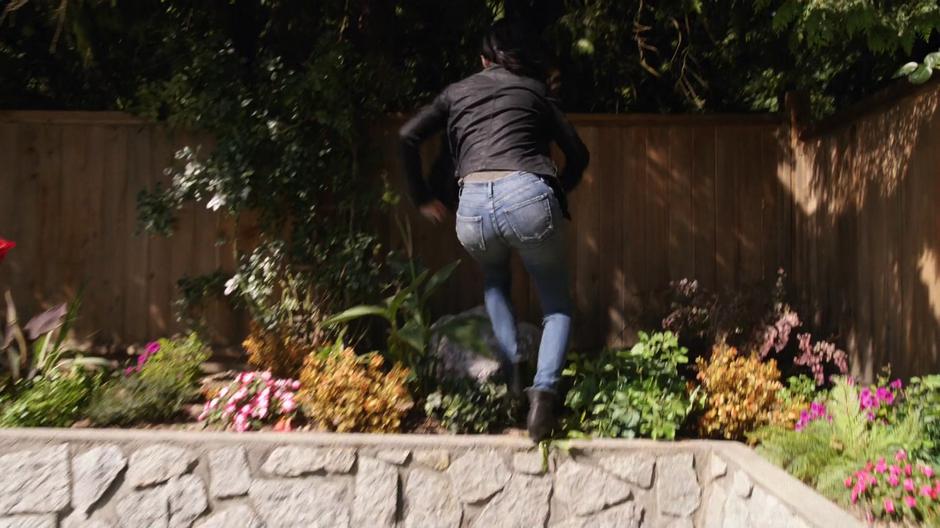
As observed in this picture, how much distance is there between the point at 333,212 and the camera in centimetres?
456

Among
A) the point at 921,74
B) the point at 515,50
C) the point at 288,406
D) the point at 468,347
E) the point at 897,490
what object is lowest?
the point at 897,490

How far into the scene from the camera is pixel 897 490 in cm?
247

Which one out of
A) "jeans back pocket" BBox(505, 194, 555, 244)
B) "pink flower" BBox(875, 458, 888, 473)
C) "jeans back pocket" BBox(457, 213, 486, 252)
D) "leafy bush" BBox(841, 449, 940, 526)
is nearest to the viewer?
"leafy bush" BBox(841, 449, 940, 526)

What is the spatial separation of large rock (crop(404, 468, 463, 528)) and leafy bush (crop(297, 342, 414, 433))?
31 cm

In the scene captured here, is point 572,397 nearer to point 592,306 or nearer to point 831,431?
point 831,431

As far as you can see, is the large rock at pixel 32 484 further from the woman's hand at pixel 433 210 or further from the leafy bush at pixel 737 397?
the leafy bush at pixel 737 397

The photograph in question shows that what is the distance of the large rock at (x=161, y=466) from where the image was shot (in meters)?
3.27

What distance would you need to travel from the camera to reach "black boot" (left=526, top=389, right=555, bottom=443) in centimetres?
311

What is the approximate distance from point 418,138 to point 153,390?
5.77ft

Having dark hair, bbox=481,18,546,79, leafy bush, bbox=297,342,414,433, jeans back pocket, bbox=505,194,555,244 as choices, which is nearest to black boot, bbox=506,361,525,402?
leafy bush, bbox=297,342,414,433

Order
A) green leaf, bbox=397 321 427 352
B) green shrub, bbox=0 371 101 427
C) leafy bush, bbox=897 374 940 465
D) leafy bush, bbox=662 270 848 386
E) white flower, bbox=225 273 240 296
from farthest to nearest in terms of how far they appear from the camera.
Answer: white flower, bbox=225 273 240 296
leafy bush, bbox=662 270 848 386
green leaf, bbox=397 321 427 352
green shrub, bbox=0 371 101 427
leafy bush, bbox=897 374 940 465

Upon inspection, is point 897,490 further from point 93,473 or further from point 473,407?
point 93,473

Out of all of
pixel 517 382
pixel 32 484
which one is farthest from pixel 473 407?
pixel 32 484

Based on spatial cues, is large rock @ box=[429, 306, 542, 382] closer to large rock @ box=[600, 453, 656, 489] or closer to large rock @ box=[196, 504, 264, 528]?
large rock @ box=[600, 453, 656, 489]
